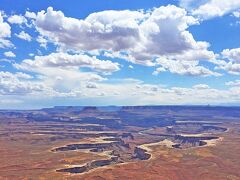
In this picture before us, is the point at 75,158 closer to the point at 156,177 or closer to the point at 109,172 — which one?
the point at 109,172

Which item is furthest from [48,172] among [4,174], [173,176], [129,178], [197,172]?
[197,172]

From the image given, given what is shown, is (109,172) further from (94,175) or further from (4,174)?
(4,174)

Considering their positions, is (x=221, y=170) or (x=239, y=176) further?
(x=221, y=170)

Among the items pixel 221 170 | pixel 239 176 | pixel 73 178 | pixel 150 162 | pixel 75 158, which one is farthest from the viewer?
pixel 75 158

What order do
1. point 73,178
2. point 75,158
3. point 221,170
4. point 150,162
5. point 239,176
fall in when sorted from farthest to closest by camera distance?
point 75,158
point 150,162
point 221,170
point 239,176
point 73,178

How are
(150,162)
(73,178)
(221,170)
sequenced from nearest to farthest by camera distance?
(73,178)
(221,170)
(150,162)

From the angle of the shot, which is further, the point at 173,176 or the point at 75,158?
the point at 75,158

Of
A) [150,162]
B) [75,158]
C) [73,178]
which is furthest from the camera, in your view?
[75,158]

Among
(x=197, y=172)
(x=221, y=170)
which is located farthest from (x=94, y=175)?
(x=221, y=170)

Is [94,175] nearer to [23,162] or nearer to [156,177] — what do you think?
[156,177]
